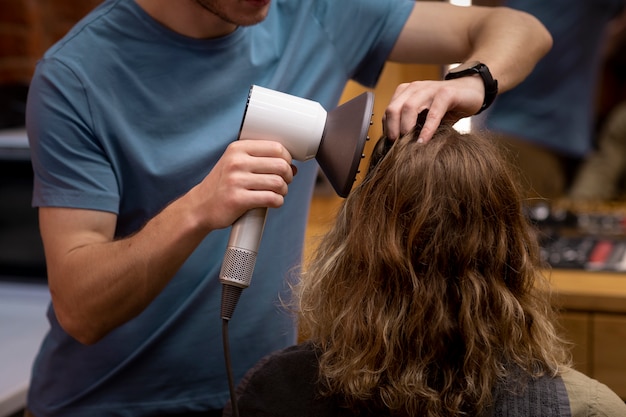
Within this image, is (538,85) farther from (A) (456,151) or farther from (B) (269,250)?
(A) (456,151)

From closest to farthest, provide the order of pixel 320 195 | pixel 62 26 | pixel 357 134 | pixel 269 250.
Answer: pixel 357 134 < pixel 269 250 < pixel 320 195 < pixel 62 26

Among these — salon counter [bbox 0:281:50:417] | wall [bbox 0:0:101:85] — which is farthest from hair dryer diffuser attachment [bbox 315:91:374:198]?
wall [bbox 0:0:101:85]

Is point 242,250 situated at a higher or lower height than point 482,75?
lower

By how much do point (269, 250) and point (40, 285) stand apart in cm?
107

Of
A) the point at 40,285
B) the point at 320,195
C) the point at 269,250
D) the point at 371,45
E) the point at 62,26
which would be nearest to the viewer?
the point at 269,250

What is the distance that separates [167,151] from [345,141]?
347 mm

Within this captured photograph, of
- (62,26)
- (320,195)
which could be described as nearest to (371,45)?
(320,195)

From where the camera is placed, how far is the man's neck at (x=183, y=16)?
3.79ft

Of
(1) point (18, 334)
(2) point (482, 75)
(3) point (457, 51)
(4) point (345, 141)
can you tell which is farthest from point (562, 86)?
(4) point (345, 141)

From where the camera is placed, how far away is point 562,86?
259 centimetres

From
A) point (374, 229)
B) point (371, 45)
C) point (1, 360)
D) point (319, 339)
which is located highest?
point (371, 45)

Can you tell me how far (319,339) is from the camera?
38.9 inches

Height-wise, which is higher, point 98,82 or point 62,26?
point 62,26

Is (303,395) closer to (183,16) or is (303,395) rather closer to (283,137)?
(283,137)
